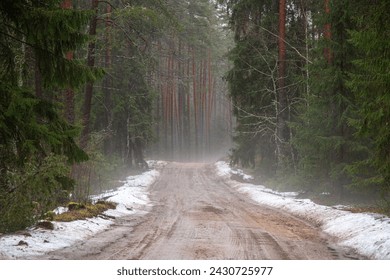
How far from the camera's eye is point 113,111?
25.8m

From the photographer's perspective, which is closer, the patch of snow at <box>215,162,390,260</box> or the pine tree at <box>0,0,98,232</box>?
the pine tree at <box>0,0,98,232</box>

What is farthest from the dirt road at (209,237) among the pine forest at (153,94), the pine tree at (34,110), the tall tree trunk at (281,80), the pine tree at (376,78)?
the tall tree trunk at (281,80)

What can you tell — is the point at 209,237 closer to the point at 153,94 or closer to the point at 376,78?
the point at 376,78

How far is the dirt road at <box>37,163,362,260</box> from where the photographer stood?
6781mm

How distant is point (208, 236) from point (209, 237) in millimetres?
118

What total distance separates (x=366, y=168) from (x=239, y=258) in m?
5.98

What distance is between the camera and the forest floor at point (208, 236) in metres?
6.79

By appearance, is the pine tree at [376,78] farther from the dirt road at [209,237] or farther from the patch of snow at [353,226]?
the dirt road at [209,237]

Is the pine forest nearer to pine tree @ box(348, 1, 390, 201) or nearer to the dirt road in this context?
pine tree @ box(348, 1, 390, 201)

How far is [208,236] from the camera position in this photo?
854 cm

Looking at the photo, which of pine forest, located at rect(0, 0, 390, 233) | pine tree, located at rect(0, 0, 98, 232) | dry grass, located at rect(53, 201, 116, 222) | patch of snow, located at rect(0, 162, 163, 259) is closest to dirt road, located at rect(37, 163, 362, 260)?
patch of snow, located at rect(0, 162, 163, 259)

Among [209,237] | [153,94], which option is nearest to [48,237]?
[209,237]

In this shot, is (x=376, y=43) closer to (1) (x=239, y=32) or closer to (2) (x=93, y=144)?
(2) (x=93, y=144)

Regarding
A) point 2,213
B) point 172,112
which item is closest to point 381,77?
Result: point 2,213
